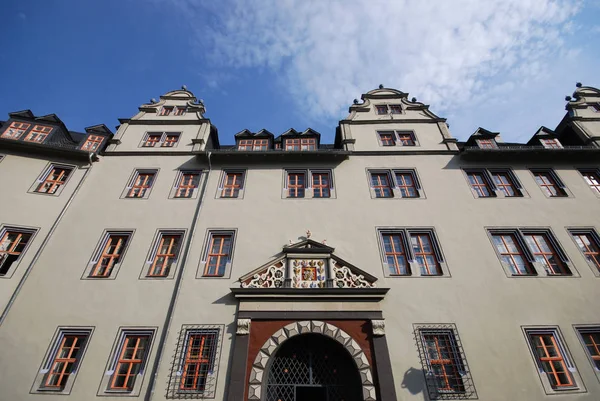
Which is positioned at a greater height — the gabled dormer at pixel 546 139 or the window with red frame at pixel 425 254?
the gabled dormer at pixel 546 139

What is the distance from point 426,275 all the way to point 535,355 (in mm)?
4098

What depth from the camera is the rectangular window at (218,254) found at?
13.0 m

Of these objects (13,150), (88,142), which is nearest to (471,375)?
(88,142)

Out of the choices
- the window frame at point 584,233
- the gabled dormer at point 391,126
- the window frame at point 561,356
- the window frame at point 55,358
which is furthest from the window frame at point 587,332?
the window frame at point 55,358

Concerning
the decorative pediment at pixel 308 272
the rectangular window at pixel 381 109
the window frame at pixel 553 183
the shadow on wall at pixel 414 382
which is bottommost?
the shadow on wall at pixel 414 382

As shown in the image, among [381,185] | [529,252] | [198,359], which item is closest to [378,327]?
[198,359]

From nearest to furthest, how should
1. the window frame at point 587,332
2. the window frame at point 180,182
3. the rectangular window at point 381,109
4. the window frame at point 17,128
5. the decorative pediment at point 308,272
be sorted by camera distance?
1. the window frame at point 587,332
2. the decorative pediment at point 308,272
3. the window frame at point 180,182
4. the window frame at point 17,128
5. the rectangular window at point 381,109

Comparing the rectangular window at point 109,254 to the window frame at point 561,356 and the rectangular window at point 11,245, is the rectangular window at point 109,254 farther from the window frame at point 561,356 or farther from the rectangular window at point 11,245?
the window frame at point 561,356

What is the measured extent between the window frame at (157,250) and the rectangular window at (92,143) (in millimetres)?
7151

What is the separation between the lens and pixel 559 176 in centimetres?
1616

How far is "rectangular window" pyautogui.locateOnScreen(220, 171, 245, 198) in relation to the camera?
15.8 m

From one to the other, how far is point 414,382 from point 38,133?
69.8 ft

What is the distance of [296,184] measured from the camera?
53.9 ft

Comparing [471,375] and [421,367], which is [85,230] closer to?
[421,367]
